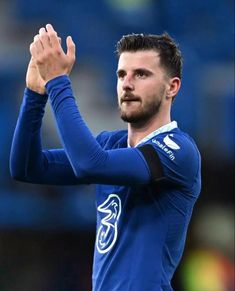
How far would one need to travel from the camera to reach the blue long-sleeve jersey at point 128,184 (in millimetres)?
2074

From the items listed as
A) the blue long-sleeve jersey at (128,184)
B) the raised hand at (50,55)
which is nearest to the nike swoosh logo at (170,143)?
the blue long-sleeve jersey at (128,184)

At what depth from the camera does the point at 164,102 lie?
2.32 metres

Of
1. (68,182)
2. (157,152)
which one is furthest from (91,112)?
(157,152)

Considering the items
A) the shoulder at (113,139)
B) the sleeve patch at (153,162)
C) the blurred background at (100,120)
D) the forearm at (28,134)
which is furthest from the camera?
the blurred background at (100,120)

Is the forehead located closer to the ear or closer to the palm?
the ear

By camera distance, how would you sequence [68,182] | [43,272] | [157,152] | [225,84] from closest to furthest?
1. [157,152]
2. [68,182]
3. [43,272]
4. [225,84]

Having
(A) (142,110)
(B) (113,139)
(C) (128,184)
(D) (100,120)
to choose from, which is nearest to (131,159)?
(C) (128,184)

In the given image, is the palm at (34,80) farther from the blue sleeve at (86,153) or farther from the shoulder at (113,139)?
the shoulder at (113,139)

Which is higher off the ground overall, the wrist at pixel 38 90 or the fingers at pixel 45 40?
the fingers at pixel 45 40

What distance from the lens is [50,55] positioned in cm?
211

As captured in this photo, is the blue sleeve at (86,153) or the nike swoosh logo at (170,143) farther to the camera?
the nike swoosh logo at (170,143)

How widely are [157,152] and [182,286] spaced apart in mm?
2676

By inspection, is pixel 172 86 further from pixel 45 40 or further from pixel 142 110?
pixel 45 40

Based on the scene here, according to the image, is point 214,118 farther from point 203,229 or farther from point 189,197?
point 189,197
